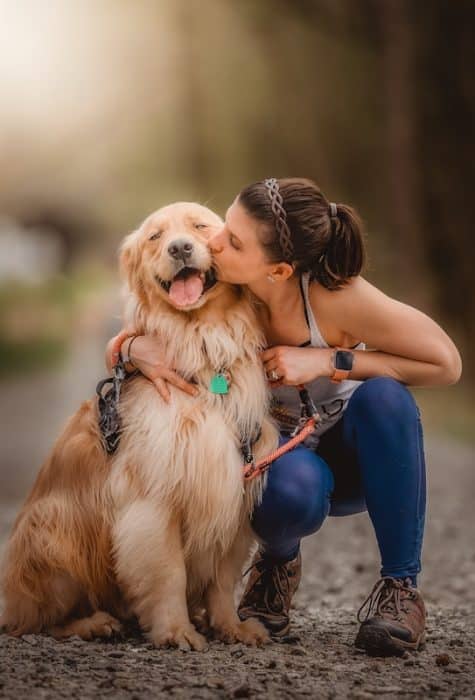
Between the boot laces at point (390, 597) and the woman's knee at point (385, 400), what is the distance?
0.49 meters

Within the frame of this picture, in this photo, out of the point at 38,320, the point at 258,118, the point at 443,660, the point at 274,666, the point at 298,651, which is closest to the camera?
the point at 274,666

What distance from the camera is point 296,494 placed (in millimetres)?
2844

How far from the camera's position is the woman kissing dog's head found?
112 inches

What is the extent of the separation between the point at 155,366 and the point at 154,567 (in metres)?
0.57

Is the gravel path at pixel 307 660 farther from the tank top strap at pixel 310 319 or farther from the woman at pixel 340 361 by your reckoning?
the tank top strap at pixel 310 319

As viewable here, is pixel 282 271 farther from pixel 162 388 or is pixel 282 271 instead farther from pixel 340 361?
pixel 162 388

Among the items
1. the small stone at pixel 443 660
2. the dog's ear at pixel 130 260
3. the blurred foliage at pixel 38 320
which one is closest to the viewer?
the small stone at pixel 443 660

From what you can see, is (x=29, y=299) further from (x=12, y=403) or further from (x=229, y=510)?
(x=229, y=510)

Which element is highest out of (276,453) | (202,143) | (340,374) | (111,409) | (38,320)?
(202,143)

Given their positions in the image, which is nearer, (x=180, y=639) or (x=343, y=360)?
(x=180, y=639)

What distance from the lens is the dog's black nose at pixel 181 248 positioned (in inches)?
111

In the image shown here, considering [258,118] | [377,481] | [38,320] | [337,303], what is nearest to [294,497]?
[377,481]

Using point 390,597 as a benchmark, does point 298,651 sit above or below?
below

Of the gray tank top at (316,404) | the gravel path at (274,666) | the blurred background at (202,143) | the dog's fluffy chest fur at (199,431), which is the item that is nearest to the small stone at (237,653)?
the gravel path at (274,666)
